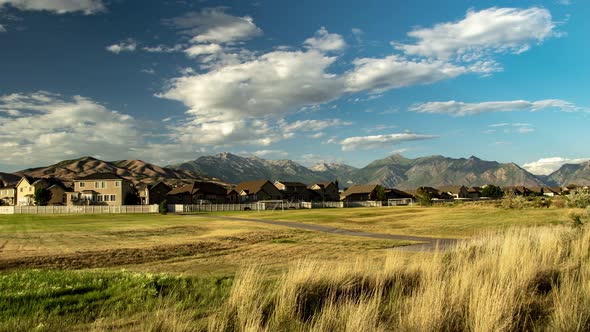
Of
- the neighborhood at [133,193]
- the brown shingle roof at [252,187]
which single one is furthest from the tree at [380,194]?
the brown shingle roof at [252,187]

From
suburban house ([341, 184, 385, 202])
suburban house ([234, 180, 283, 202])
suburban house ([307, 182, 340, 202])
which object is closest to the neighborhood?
suburban house ([234, 180, 283, 202])

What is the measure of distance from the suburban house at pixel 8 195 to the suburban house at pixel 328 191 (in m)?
105

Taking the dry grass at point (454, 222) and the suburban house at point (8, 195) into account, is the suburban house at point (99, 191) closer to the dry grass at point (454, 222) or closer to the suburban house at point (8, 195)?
the suburban house at point (8, 195)

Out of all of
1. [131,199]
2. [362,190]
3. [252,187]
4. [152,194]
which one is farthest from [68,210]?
[362,190]

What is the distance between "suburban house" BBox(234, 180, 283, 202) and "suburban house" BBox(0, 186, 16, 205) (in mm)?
71121

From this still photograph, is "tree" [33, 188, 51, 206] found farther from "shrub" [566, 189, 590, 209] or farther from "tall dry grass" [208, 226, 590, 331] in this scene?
"tall dry grass" [208, 226, 590, 331]

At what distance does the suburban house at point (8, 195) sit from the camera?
12775 cm

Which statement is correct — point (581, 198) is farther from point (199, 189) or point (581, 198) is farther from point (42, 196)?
point (42, 196)

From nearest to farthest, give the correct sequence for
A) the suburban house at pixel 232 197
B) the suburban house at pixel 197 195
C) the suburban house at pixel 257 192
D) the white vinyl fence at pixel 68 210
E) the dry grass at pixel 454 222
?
the dry grass at pixel 454 222
the white vinyl fence at pixel 68 210
the suburban house at pixel 197 195
the suburban house at pixel 232 197
the suburban house at pixel 257 192

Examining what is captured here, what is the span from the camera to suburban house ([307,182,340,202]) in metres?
167

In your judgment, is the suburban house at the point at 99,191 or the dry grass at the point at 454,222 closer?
the dry grass at the point at 454,222

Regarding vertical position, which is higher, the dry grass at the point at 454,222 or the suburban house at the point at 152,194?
the suburban house at the point at 152,194

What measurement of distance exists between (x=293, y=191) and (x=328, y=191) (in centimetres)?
2474

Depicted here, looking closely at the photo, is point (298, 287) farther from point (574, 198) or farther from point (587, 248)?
point (574, 198)
